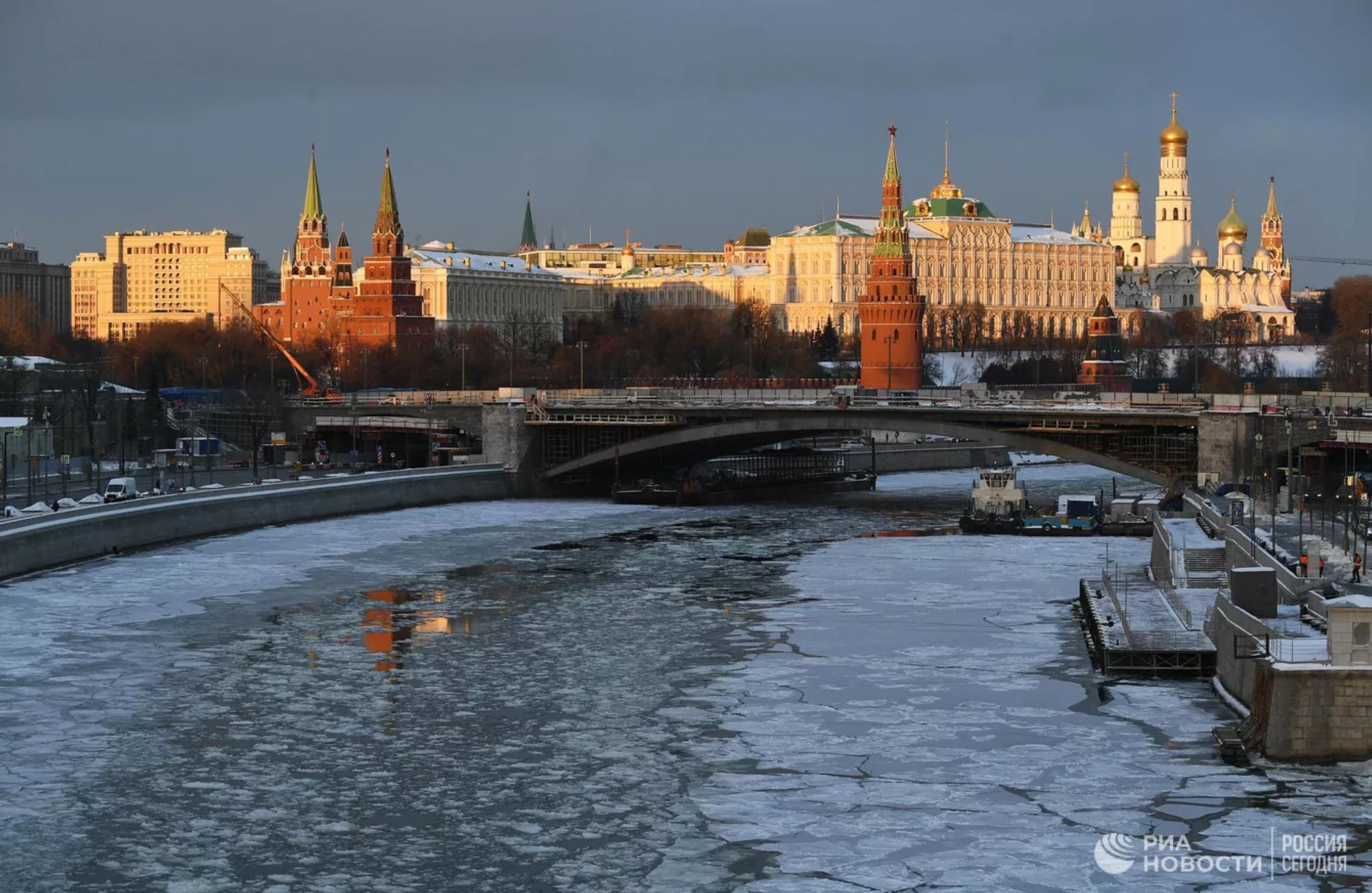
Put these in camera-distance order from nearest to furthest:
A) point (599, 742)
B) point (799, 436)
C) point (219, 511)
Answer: point (599, 742)
point (219, 511)
point (799, 436)

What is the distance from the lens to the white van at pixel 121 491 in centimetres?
5078

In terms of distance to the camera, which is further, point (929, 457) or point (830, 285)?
point (830, 285)

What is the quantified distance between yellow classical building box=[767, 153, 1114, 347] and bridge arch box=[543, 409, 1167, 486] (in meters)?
94.9

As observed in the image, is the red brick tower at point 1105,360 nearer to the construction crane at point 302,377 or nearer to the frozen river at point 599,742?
the construction crane at point 302,377

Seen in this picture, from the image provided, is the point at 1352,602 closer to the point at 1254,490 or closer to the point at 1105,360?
the point at 1254,490

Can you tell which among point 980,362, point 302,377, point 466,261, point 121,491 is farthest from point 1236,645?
point 466,261

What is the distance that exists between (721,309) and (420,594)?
141410mm

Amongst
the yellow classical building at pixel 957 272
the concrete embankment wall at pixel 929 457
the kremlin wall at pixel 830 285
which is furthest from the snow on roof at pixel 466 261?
the concrete embankment wall at pixel 929 457

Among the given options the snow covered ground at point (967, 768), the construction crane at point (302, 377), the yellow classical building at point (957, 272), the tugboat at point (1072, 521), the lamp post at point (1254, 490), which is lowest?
the snow covered ground at point (967, 768)

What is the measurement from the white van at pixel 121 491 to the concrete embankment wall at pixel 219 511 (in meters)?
1.55

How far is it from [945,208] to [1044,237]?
12963 mm

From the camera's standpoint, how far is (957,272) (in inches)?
6752

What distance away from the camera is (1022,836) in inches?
798

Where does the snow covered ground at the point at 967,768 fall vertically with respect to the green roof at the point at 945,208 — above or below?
below
